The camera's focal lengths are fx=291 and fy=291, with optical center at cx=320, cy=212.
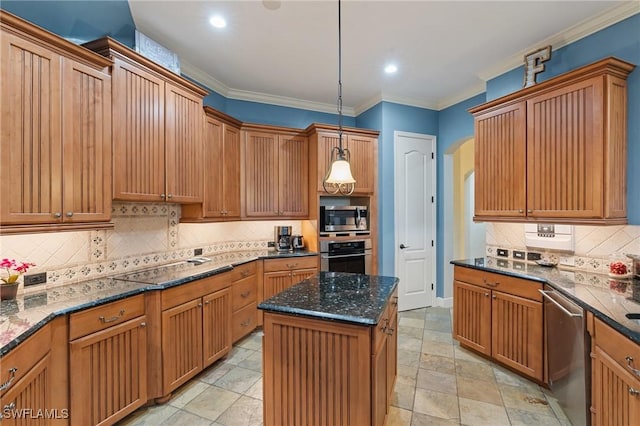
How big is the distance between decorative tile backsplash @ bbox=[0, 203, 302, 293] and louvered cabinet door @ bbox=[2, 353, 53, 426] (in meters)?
0.70

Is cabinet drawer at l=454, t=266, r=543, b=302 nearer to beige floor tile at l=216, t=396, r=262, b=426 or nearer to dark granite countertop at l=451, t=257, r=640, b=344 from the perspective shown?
dark granite countertop at l=451, t=257, r=640, b=344

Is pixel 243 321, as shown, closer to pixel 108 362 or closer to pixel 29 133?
pixel 108 362

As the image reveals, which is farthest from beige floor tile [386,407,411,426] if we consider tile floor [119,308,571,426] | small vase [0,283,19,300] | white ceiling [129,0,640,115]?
white ceiling [129,0,640,115]

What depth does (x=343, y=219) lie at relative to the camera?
3.79 metres

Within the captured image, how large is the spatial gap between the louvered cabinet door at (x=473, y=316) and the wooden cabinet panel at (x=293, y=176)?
2.04 m

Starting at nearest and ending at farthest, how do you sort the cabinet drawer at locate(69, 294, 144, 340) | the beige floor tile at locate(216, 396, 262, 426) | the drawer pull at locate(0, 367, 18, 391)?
1. the drawer pull at locate(0, 367, 18, 391)
2. the cabinet drawer at locate(69, 294, 144, 340)
3. the beige floor tile at locate(216, 396, 262, 426)

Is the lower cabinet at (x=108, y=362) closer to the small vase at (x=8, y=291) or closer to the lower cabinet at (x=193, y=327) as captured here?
the lower cabinet at (x=193, y=327)

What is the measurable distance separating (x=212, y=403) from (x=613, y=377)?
2.49 metres

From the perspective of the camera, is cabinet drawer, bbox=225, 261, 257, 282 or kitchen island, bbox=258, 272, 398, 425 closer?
kitchen island, bbox=258, 272, 398, 425

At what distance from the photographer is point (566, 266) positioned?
260 centimetres

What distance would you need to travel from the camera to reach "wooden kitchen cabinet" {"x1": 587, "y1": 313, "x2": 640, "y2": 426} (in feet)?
4.39

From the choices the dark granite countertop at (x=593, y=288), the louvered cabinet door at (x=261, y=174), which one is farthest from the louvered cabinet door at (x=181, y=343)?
the dark granite countertop at (x=593, y=288)

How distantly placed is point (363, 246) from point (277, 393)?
2471mm

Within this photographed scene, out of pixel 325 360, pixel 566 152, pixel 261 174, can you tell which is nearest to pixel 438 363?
pixel 325 360
